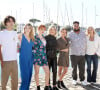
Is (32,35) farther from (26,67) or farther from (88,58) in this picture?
(88,58)

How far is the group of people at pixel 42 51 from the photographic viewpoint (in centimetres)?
452

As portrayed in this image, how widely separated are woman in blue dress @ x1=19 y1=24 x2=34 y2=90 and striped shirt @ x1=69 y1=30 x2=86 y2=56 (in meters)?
1.93

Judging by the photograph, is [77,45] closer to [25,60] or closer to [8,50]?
[25,60]

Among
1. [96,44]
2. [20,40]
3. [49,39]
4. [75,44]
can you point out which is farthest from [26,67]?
[96,44]

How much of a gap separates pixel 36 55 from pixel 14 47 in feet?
3.24

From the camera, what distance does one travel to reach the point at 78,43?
6.74 meters

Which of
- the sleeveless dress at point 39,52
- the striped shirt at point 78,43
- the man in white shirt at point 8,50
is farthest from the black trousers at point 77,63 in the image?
the man in white shirt at point 8,50

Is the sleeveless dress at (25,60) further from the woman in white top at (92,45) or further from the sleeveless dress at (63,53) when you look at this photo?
the woman in white top at (92,45)

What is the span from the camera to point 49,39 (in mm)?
5758

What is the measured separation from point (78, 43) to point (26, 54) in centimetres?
223

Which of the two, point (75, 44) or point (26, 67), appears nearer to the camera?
point (26, 67)

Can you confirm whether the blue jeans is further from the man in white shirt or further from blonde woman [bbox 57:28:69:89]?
the man in white shirt

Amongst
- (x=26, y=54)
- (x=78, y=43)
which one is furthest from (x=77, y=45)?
(x=26, y=54)

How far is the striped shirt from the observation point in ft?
22.1
